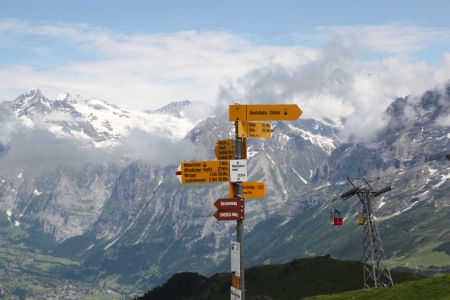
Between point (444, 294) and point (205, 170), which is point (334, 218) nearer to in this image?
point (444, 294)

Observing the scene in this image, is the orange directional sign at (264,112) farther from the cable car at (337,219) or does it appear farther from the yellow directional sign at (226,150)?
the cable car at (337,219)

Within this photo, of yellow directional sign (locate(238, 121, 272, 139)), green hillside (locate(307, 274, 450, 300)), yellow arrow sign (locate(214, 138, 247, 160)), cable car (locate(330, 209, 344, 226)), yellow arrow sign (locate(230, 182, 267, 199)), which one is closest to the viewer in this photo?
yellow directional sign (locate(238, 121, 272, 139))

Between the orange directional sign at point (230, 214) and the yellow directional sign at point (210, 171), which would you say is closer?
the orange directional sign at point (230, 214)

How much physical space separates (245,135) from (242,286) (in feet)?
26.6

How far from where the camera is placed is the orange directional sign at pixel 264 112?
34.0m

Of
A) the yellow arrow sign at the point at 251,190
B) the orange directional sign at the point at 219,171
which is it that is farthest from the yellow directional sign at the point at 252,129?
the yellow arrow sign at the point at 251,190

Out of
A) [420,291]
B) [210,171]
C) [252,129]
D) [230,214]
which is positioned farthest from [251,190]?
[420,291]

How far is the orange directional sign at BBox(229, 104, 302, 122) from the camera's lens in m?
34.0

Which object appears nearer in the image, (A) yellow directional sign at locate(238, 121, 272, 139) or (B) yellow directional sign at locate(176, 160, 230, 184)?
(B) yellow directional sign at locate(176, 160, 230, 184)

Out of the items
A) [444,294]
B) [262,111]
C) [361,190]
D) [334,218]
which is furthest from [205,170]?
[361,190]

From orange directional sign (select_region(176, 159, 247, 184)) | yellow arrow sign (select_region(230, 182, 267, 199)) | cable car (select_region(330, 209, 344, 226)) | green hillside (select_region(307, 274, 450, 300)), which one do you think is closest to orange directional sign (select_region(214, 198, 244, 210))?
yellow arrow sign (select_region(230, 182, 267, 199))

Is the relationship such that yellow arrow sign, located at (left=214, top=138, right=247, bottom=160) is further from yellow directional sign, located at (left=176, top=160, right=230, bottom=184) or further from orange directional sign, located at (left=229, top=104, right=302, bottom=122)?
orange directional sign, located at (left=229, top=104, right=302, bottom=122)

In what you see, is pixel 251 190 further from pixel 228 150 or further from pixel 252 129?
pixel 252 129

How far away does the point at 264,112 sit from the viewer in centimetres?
3441
